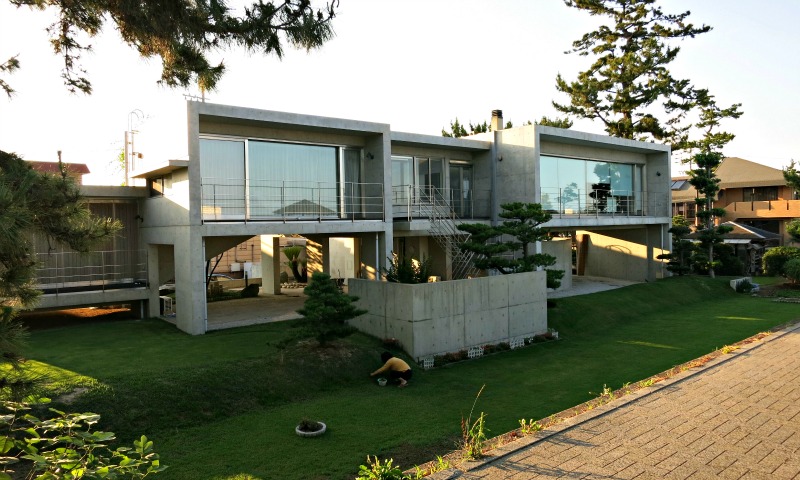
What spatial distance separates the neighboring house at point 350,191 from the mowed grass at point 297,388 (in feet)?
8.72

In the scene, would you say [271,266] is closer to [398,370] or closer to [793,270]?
[398,370]

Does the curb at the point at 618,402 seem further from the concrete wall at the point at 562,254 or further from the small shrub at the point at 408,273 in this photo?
the concrete wall at the point at 562,254

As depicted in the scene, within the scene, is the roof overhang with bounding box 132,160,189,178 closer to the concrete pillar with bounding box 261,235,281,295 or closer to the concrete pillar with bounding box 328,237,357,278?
the concrete pillar with bounding box 261,235,281,295

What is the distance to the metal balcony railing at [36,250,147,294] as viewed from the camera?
16.6 meters

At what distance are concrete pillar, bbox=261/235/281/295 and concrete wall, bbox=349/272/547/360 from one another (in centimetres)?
742

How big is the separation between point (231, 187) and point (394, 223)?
5.41 metres

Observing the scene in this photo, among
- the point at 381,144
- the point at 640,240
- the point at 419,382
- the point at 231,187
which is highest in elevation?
the point at 381,144

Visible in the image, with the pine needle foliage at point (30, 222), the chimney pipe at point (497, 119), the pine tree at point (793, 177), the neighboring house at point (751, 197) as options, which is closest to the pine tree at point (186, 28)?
the pine needle foliage at point (30, 222)

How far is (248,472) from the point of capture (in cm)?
749


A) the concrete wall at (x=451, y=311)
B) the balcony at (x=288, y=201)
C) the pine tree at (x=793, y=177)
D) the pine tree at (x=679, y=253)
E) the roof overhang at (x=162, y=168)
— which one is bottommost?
the concrete wall at (x=451, y=311)

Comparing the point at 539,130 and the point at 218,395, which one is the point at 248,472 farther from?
the point at 539,130

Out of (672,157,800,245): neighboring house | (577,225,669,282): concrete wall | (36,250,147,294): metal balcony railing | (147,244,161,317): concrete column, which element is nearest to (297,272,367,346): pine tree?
(147,244,161,317): concrete column

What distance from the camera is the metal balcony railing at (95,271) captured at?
1657 cm

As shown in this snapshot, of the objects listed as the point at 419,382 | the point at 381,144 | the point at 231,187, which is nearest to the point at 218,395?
the point at 419,382
